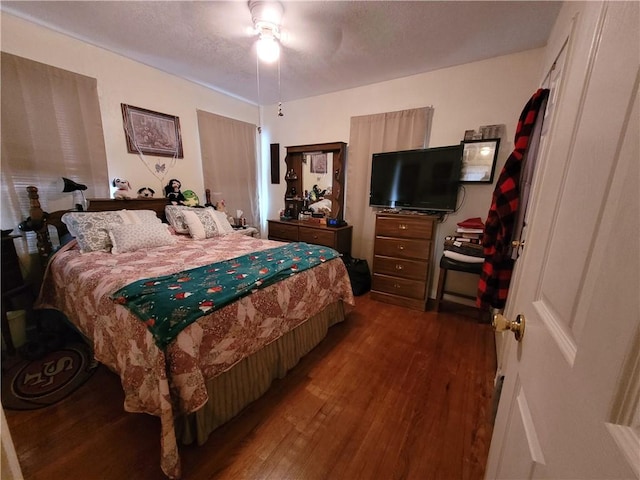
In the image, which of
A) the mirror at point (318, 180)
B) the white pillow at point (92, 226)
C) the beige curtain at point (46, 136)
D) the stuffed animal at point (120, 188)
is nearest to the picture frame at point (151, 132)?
the beige curtain at point (46, 136)

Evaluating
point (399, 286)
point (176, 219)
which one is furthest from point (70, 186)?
point (399, 286)

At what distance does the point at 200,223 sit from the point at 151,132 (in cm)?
116

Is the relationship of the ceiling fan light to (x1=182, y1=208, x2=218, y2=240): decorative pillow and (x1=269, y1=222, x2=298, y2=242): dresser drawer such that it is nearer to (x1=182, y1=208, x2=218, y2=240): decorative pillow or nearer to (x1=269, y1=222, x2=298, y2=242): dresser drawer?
(x1=182, y1=208, x2=218, y2=240): decorative pillow

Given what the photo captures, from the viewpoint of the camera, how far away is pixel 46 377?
1643 millimetres

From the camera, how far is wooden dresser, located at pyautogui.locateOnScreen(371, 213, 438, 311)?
2.55 meters

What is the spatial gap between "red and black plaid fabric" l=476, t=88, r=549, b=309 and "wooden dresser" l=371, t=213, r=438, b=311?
680 mm

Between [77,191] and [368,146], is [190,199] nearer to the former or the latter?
[77,191]

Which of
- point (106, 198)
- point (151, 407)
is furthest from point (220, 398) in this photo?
point (106, 198)

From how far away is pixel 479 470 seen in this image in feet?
3.82

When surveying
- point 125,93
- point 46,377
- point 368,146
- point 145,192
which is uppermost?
point 125,93

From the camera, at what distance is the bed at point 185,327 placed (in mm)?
1101

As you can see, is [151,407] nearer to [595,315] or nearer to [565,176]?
[595,315]

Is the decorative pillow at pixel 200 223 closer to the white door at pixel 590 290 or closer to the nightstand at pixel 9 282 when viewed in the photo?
the nightstand at pixel 9 282

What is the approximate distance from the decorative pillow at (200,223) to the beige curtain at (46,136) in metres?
0.82
